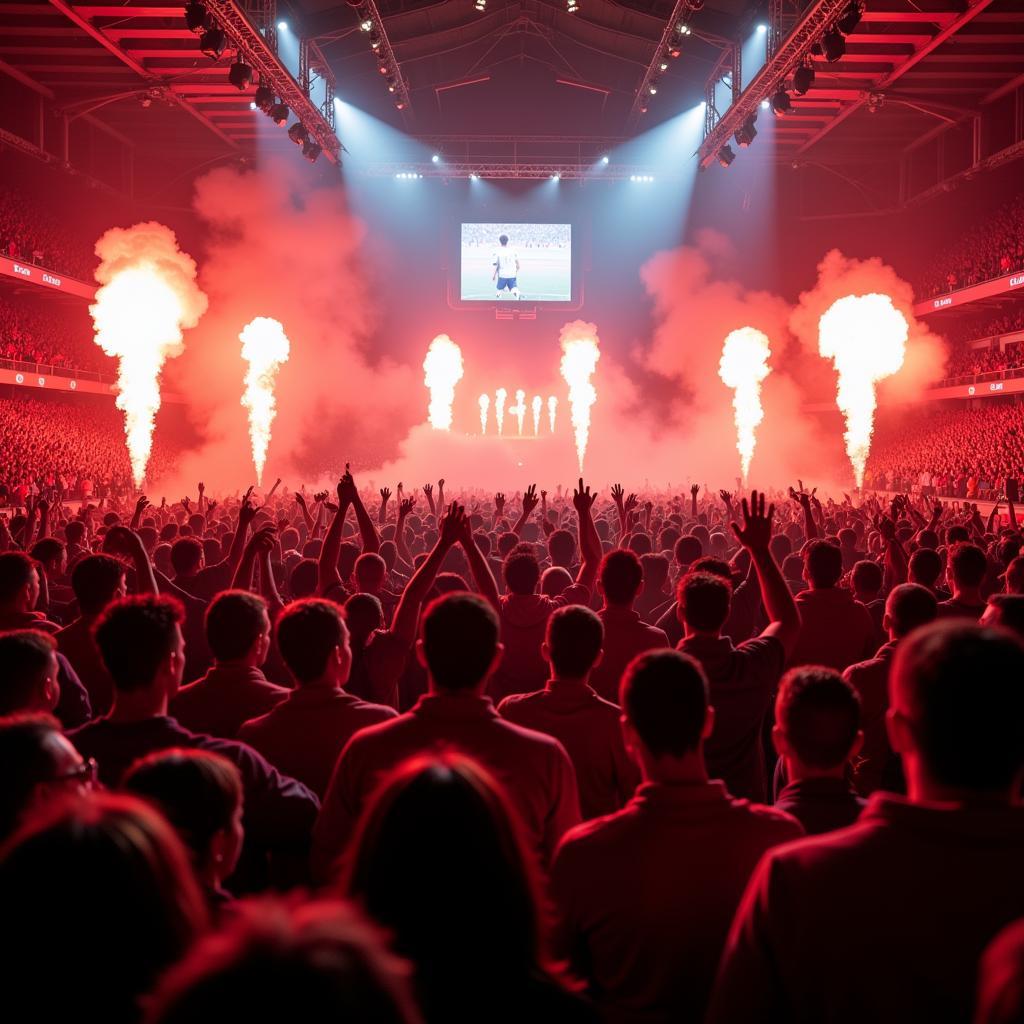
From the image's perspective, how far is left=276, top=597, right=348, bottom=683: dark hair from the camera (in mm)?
4234

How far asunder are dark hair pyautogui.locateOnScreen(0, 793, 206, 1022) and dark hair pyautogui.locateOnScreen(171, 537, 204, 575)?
6608 mm

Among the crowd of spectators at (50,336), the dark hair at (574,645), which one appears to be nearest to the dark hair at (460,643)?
the dark hair at (574,645)

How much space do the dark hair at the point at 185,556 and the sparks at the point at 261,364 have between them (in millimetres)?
28123

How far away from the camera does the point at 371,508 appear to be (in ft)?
75.2

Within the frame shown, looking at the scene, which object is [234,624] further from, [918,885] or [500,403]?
[500,403]

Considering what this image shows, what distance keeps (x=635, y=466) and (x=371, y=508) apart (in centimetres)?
2065

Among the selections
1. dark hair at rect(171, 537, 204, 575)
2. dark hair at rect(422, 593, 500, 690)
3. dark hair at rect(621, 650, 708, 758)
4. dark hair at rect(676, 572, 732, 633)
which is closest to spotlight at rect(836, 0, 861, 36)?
dark hair at rect(171, 537, 204, 575)

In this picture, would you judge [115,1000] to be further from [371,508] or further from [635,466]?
[635,466]

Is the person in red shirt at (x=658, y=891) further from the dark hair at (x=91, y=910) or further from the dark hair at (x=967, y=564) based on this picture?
the dark hair at (x=967, y=564)

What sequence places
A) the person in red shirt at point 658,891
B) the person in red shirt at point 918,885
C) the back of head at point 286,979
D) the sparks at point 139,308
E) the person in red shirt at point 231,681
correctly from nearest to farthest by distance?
the back of head at point 286,979 < the person in red shirt at point 918,885 < the person in red shirt at point 658,891 < the person in red shirt at point 231,681 < the sparks at point 139,308

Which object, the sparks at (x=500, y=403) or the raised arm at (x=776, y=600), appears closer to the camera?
the raised arm at (x=776, y=600)

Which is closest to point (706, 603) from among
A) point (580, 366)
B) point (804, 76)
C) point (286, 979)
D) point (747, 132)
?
point (286, 979)

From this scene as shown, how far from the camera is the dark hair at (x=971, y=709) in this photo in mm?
2205

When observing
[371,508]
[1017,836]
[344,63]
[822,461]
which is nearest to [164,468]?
[344,63]
